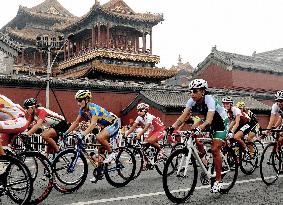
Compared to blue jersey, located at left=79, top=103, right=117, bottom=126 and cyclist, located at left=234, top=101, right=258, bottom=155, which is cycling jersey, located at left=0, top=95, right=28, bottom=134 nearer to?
blue jersey, located at left=79, top=103, right=117, bottom=126

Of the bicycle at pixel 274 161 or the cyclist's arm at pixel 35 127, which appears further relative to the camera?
the bicycle at pixel 274 161

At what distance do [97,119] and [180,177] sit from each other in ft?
7.07

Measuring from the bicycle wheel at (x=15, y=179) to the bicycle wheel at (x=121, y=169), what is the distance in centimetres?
209

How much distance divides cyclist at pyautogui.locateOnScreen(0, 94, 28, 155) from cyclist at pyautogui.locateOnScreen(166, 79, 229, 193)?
233 centimetres

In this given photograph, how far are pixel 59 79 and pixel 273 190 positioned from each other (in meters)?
19.6

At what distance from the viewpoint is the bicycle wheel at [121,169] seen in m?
7.16

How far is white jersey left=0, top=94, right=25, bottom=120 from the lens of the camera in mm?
5637

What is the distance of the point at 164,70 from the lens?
33.2 m

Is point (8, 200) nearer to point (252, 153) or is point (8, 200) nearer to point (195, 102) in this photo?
point (195, 102)

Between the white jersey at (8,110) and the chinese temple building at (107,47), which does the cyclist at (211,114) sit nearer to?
the white jersey at (8,110)

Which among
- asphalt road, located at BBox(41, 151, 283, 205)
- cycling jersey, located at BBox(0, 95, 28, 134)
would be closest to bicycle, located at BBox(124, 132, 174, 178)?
asphalt road, located at BBox(41, 151, 283, 205)

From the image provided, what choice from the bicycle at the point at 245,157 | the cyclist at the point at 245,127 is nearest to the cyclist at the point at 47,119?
the bicycle at the point at 245,157

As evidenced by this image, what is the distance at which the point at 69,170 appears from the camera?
21.7ft

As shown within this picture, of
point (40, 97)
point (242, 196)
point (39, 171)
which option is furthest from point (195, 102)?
point (40, 97)
